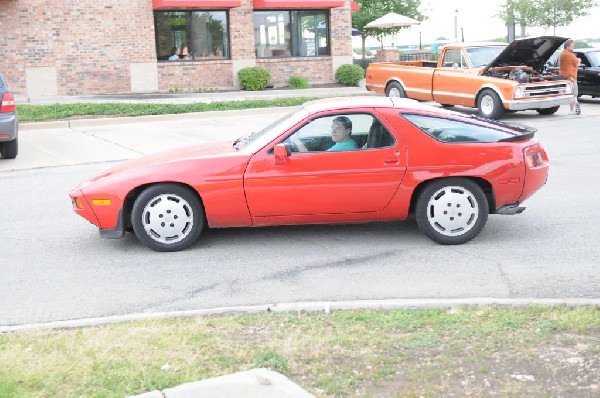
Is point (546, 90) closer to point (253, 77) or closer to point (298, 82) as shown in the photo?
point (253, 77)

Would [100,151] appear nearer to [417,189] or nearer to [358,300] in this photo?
[417,189]

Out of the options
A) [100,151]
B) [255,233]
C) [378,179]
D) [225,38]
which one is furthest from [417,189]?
[225,38]

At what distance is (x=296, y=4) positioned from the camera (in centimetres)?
2814

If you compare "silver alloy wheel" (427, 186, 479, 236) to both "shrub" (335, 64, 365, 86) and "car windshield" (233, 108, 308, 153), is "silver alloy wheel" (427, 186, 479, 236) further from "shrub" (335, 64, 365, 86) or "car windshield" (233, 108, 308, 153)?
"shrub" (335, 64, 365, 86)

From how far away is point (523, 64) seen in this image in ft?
60.0

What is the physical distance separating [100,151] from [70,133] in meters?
3.25

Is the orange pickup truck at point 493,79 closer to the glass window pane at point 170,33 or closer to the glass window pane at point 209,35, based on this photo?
the glass window pane at point 209,35

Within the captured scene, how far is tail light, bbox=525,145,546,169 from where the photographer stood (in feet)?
24.0

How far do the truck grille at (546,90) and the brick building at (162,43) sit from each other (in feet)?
39.3

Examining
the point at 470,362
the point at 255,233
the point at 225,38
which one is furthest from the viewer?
the point at 225,38

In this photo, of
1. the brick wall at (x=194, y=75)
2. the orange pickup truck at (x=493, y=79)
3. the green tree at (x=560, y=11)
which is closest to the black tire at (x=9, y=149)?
the orange pickup truck at (x=493, y=79)

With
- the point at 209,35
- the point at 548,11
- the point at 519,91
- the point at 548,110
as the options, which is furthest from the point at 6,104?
the point at 548,11

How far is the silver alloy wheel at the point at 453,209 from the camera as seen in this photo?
283 inches

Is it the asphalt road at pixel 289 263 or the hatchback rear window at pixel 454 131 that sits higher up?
the hatchback rear window at pixel 454 131
